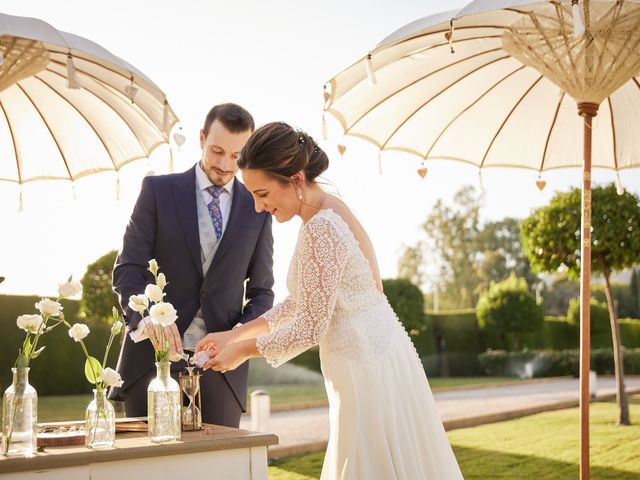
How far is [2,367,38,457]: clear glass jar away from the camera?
2031 mm

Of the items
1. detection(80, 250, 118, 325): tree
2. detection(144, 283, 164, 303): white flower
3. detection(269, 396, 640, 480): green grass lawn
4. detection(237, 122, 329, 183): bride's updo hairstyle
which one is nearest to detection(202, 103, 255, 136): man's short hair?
detection(237, 122, 329, 183): bride's updo hairstyle

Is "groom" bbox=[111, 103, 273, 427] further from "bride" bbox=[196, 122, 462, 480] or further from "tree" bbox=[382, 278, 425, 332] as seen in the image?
"tree" bbox=[382, 278, 425, 332]

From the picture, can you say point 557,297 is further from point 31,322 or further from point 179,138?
point 31,322

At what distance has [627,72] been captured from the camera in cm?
448

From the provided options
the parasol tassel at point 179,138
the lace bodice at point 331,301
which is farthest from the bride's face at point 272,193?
the parasol tassel at point 179,138

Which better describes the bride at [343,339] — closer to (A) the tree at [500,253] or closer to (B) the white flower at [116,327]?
(B) the white flower at [116,327]

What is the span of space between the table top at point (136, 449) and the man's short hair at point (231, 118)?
1380 mm

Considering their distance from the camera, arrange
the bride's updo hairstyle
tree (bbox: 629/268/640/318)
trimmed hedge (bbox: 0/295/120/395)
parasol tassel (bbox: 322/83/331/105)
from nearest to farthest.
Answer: the bride's updo hairstyle → parasol tassel (bbox: 322/83/331/105) → trimmed hedge (bbox: 0/295/120/395) → tree (bbox: 629/268/640/318)

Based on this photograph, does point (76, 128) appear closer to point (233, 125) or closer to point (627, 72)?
point (233, 125)

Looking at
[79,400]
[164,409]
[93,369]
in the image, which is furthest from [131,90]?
[79,400]

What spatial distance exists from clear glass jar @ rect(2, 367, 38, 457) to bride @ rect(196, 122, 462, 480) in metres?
0.60

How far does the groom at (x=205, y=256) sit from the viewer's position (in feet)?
10.1

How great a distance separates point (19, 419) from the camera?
2.07 meters

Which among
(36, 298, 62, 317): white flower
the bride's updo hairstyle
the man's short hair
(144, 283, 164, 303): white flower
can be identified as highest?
the man's short hair
